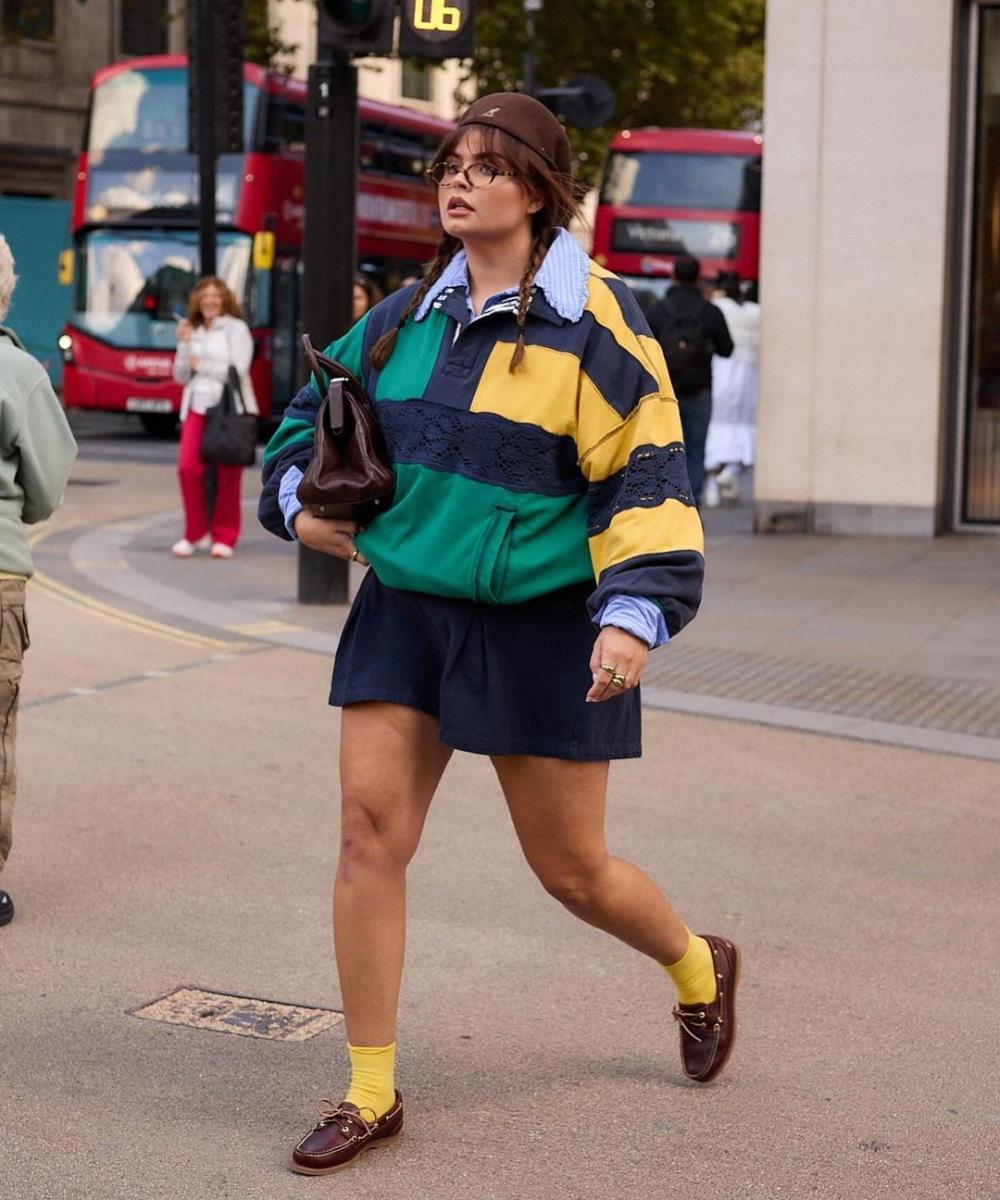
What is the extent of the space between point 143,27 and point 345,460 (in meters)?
37.5

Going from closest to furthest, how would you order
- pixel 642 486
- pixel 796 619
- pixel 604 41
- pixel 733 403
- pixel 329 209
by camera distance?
pixel 642 486
pixel 796 619
pixel 329 209
pixel 733 403
pixel 604 41

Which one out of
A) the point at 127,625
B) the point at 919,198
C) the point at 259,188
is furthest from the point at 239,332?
the point at 259,188

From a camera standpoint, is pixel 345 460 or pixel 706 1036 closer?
pixel 345 460

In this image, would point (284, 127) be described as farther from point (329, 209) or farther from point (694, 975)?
point (694, 975)

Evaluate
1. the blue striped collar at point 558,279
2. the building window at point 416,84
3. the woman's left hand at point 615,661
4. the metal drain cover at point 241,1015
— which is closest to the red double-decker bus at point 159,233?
the metal drain cover at point 241,1015

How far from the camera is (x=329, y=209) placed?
10.4m

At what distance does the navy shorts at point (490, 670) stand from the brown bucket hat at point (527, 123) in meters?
0.74

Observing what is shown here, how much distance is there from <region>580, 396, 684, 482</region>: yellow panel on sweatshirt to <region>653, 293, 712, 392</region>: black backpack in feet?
36.6

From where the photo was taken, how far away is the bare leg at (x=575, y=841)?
370 centimetres

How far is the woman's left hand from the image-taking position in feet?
11.2

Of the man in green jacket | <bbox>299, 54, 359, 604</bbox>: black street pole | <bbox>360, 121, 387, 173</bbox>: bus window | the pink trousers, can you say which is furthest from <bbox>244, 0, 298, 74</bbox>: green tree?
the man in green jacket

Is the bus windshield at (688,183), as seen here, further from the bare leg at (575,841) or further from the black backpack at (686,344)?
the bare leg at (575,841)

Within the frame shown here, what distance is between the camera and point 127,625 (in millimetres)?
9984

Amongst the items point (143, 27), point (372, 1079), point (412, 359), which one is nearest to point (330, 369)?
point (412, 359)
